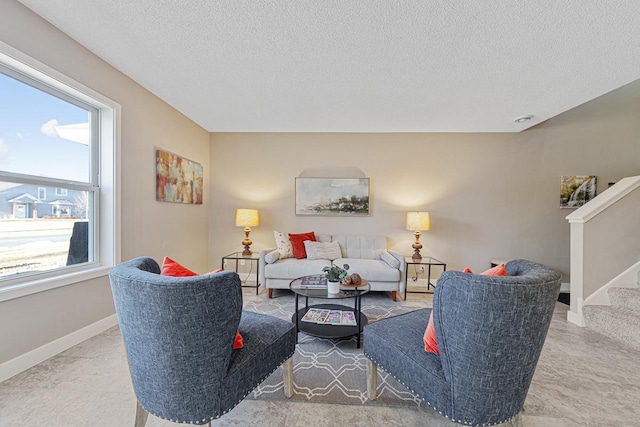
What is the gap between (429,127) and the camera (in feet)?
12.4

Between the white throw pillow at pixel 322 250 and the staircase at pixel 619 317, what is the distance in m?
2.82

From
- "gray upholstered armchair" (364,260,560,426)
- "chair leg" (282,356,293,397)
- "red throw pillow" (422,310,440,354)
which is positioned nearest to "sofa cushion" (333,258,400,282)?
"chair leg" (282,356,293,397)

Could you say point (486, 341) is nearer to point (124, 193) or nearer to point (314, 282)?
point (314, 282)


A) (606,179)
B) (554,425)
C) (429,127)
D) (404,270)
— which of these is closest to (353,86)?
(429,127)

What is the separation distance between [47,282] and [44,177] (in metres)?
0.83

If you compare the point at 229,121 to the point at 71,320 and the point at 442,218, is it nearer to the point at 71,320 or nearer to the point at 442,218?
the point at 71,320

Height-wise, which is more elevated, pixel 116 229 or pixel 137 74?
pixel 137 74

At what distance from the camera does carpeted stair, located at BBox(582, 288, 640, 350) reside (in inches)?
89.6

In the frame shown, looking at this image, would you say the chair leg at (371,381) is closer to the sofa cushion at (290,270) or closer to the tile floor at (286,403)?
the tile floor at (286,403)

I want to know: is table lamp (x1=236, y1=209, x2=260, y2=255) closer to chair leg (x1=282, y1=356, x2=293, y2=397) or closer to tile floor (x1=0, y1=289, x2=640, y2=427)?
tile floor (x1=0, y1=289, x2=640, y2=427)

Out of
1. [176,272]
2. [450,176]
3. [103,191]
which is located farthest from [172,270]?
[450,176]

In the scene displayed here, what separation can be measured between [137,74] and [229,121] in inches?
50.8

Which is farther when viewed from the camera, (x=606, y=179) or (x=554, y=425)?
(x=606, y=179)

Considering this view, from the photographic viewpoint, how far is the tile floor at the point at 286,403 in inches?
55.3
